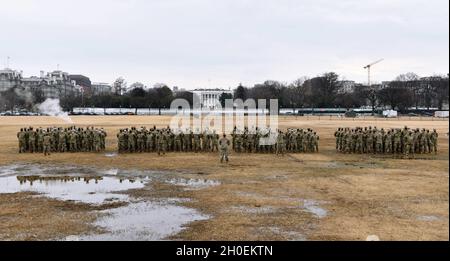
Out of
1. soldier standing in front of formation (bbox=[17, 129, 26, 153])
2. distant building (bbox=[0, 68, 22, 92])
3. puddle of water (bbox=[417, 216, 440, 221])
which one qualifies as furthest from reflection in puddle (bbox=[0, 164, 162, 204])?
distant building (bbox=[0, 68, 22, 92])

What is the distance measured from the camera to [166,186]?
1675cm

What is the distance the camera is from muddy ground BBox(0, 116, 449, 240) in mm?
10789

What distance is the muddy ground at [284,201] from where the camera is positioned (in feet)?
35.4

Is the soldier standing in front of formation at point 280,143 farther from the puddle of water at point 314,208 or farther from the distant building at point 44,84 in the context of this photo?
the distant building at point 44,84

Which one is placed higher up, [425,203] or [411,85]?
[411,85]

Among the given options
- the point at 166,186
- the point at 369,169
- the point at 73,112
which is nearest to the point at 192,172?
the point at 166,186

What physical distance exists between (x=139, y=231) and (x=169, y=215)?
5.58ft

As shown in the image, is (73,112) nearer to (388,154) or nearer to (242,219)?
(388,154)

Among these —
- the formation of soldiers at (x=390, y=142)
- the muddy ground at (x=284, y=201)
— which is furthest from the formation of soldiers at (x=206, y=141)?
the muddy ground at (x=284, y=201)

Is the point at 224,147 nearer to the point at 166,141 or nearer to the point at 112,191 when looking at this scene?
the point at 166,141

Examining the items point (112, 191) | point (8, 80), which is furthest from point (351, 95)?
point (112, 191)

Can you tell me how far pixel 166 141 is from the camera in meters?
27.5

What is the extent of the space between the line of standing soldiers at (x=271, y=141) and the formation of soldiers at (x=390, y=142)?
2.02m
